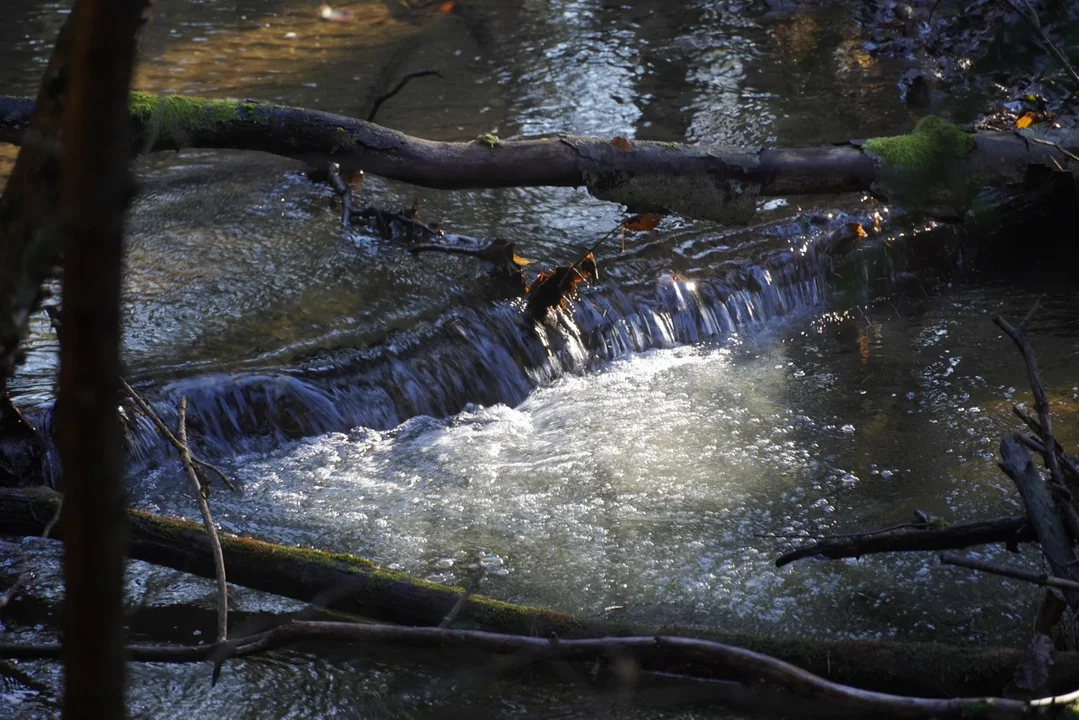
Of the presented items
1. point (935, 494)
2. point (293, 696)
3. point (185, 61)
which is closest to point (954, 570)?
point (935, 494)

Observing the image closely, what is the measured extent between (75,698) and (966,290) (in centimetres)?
696

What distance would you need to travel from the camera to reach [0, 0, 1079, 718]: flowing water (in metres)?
3.75

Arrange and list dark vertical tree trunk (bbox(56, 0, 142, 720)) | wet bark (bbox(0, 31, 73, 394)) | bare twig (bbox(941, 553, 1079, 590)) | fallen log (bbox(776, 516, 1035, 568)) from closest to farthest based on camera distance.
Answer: dark vertical tree trunk (bbox(56, 0, 142, 720)) → wet bark (bbox(0, 31, 73, 394)) → bare twig (bbox(941, 553, 1079, 590)) → fallen log (bbox(776, 516, 1035, 568))

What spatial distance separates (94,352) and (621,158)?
4.26 m

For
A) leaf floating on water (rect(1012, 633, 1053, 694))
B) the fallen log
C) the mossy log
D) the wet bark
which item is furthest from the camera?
the fallen log

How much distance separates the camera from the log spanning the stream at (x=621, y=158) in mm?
4648

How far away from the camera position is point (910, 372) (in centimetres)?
583

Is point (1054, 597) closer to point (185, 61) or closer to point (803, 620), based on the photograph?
point (803, 620)

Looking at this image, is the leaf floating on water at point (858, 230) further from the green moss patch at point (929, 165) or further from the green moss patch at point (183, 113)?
the green moss patch at point (183, 113)

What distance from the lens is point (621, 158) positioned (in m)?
5.04

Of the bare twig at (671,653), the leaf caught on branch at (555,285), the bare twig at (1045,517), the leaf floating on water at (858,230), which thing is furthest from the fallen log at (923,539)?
the leaf floating on water at (858,230)

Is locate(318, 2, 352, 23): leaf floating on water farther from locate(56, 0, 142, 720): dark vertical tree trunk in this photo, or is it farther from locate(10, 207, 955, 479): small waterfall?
locate(56, 0, 142, 720): dark vertical tree trunk

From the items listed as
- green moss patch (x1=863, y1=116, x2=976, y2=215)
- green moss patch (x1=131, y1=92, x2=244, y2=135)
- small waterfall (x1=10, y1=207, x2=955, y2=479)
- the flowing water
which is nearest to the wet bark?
the flowing water

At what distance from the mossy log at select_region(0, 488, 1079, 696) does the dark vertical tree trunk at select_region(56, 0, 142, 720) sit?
7.61ft
